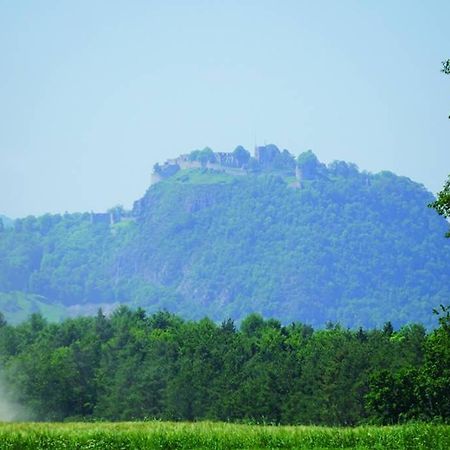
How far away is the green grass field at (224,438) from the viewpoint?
29.6 meters

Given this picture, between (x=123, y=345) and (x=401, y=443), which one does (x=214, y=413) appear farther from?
(x=401, y=443)

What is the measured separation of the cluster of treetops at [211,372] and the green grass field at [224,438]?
6134cm

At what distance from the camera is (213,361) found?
149750 millimetres

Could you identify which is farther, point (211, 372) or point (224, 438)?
point (211, 372)

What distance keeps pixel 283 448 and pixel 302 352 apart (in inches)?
4676

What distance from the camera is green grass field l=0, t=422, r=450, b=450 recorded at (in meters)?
29.6

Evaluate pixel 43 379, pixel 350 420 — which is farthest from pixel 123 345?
pixel 350 420

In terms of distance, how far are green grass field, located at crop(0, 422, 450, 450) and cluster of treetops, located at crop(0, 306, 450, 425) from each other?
61336 mm

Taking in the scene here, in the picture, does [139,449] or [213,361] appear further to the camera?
[213,361]

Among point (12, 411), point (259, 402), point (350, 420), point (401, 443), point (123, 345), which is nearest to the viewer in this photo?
point (401, 443)

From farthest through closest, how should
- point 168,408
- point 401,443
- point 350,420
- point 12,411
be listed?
point 12,411
point 168,408
point 350,420
point 401,443

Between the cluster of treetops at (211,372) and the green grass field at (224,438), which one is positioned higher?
the cluster of treetops at (211,372)

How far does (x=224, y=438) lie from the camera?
30.2 meters

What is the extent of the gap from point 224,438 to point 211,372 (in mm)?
114106
